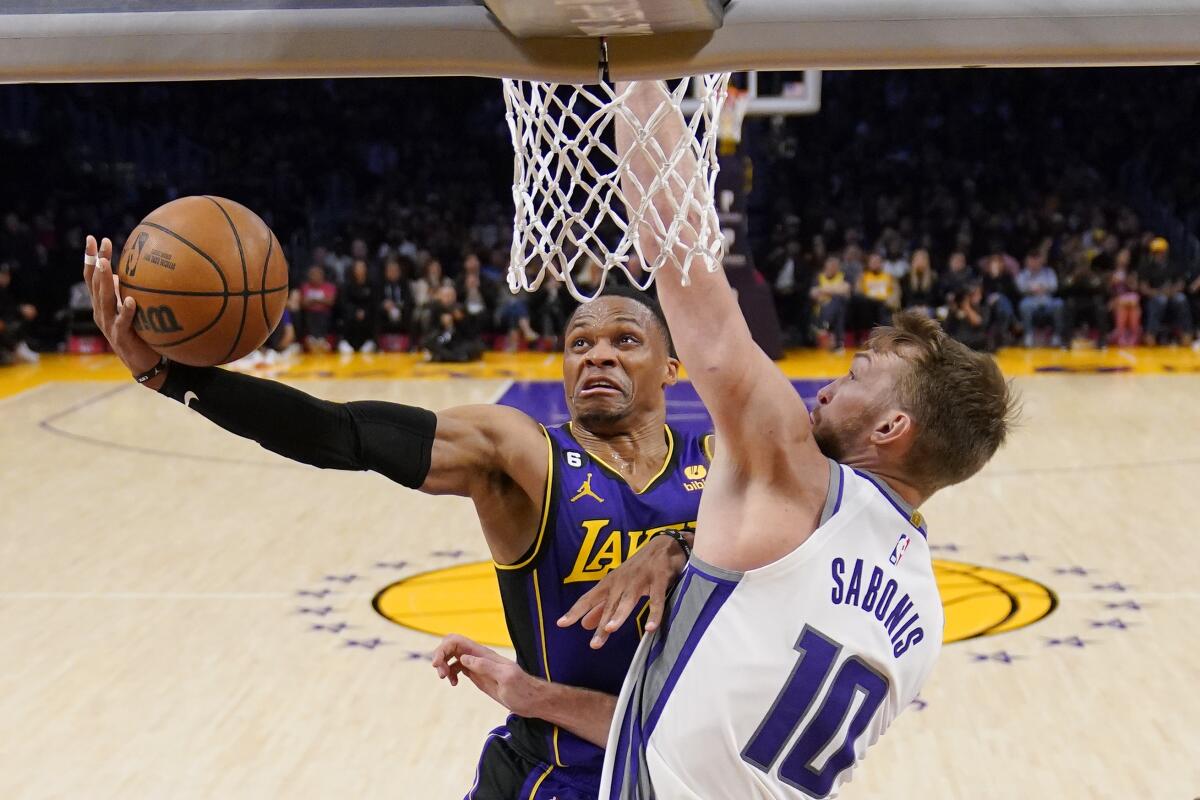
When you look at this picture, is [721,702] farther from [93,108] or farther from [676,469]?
[93,108]

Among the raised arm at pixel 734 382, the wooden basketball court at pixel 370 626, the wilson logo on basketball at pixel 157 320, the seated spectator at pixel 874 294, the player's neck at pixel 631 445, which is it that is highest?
the wilson logo on basketball at pixel 157 320

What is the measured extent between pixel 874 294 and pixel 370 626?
10459 mm

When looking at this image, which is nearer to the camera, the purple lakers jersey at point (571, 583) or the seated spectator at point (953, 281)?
the purple lakers jersey at point (571, 583)

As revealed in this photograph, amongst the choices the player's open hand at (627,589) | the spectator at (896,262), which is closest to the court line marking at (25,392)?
the spectator at (896,262)

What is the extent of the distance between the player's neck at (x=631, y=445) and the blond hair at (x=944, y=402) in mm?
1057

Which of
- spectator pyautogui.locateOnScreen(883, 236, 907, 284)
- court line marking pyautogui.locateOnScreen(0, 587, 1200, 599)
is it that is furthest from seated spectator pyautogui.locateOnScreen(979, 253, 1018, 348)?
court line marking pyautogui.locateOnScreen(0, 587, 1200, 599)

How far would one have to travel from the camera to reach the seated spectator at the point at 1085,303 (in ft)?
50.8

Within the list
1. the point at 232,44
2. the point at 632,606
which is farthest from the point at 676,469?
the point at 232,44

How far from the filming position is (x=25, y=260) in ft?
52.8

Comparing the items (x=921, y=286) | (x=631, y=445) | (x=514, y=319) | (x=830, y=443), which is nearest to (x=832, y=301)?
(x=921, y=286)

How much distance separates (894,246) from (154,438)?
8999 millimetres

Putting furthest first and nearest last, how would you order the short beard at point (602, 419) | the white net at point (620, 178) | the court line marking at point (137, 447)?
1. the court line marking at point (137, 447)
2. the short beard at point (602, 419)
3. the white net at point (620, 178)

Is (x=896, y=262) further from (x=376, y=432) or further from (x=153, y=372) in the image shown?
(x=153, y=372)

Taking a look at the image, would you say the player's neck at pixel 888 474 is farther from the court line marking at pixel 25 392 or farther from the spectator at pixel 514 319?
the spectator at pixel 514 319
